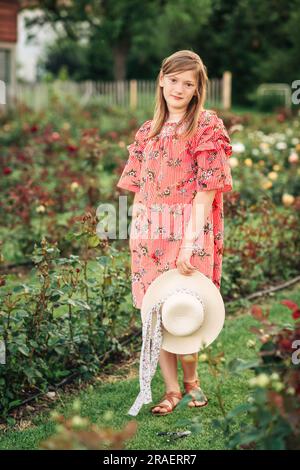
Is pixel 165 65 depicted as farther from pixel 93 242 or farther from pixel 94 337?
pixel 94 337

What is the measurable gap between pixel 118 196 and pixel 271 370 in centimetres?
421

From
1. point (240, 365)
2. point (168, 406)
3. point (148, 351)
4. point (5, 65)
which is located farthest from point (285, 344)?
point (5, 65)

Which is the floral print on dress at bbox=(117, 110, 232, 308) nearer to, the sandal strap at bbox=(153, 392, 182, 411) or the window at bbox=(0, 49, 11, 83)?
the sandal strap at bbox=(153, 392, 182, 411)

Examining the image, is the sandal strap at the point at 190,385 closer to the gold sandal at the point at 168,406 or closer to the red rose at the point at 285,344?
the gold sandal at the point at 168,406

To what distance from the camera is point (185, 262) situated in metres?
3.37

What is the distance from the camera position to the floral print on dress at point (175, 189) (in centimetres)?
338

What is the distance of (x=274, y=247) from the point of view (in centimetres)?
598

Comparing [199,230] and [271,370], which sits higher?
[199,230]

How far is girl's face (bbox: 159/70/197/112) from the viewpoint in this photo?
11.2 feet

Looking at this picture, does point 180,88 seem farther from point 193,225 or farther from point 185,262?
point 185,262

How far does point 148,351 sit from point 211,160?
2.89 ft

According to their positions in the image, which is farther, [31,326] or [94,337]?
[94,337]
